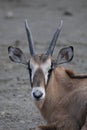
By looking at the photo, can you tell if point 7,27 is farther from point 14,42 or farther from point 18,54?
point 18,54

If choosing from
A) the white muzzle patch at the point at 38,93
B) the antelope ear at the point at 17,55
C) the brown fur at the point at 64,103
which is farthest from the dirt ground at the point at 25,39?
the white muzzle patch at the point at 38,93

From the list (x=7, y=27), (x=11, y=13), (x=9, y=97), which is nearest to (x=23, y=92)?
(x=9, y=97)

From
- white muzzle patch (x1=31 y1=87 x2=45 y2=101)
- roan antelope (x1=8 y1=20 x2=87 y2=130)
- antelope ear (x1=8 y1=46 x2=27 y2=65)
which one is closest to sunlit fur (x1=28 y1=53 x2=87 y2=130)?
roan antelope (x1=8 y1=20 x2=87 y2=130)

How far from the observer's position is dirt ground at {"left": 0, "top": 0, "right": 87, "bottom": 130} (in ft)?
A: 36.3

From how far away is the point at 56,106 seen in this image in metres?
9.74

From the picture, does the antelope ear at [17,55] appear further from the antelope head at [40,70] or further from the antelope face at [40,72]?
the antelope face at [40,72]

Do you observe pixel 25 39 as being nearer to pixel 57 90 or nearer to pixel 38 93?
pixel 57 90

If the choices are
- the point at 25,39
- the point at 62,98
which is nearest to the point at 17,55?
the point at 62,98

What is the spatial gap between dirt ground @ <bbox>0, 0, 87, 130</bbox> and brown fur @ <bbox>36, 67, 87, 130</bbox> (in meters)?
0.77

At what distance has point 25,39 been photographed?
17328 millimetres

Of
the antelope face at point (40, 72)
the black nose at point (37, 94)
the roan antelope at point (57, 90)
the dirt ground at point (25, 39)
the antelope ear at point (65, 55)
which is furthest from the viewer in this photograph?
the dirt ground at point (25, 39)

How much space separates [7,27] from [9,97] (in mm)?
7303

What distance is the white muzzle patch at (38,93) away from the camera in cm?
907

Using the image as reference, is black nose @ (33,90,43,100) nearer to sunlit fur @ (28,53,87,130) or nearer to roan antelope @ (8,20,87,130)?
roan antelope @ (8,20,87,130)
